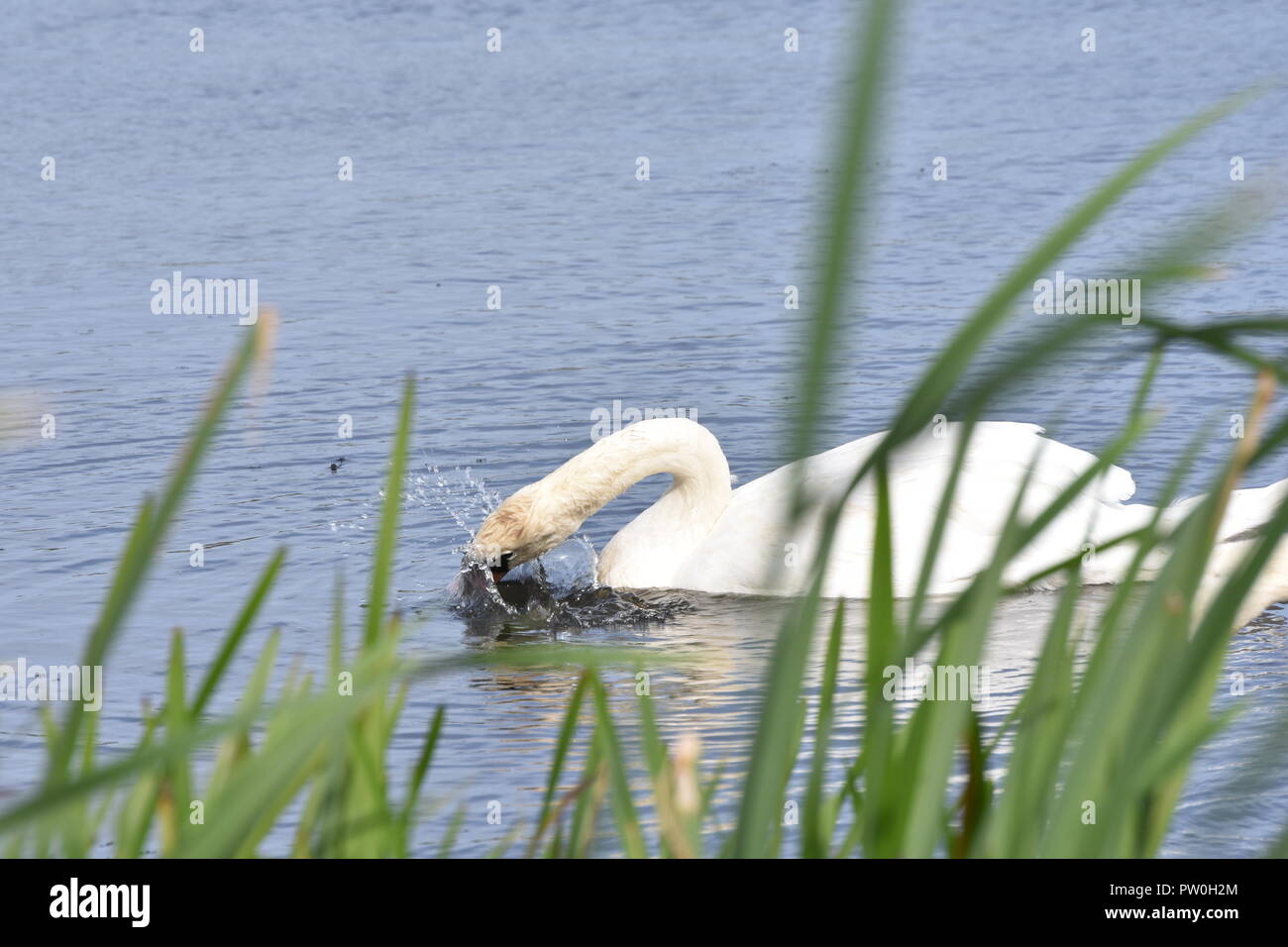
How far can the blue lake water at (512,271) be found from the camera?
605 cm

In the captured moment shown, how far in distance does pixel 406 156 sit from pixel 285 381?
637cm

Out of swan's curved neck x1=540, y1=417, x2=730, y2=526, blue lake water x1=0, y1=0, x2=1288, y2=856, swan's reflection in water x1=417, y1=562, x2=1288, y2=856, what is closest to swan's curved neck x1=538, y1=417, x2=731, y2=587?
swan's curved neck x1=540, y1=417, x2=730, y2=526

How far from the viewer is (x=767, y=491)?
7.05 m

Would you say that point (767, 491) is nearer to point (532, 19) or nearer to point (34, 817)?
point (34, 817)

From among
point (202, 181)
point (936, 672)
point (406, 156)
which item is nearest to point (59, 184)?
point (202, 181)

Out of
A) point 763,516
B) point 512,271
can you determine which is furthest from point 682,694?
point 512,271

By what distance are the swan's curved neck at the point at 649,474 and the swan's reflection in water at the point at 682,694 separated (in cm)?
23

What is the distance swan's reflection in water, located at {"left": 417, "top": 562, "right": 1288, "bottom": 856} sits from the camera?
4.71 metres

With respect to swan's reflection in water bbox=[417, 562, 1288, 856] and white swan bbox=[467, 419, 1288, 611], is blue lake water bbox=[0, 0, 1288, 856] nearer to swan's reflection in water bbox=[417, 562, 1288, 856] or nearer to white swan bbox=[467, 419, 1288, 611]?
swan's reflection in water bbox=[417, 562, 1288, 856]

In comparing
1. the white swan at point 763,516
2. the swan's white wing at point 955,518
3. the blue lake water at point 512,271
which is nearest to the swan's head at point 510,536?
the white swan at point 763,516

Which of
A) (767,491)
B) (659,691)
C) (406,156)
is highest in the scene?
(406,156)

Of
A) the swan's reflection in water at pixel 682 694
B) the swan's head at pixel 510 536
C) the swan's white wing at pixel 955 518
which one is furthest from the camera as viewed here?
the swan's head at pixel 510 536

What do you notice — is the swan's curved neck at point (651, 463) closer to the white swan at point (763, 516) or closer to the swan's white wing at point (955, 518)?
the white swan at point (763, 516)

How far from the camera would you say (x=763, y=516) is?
23.3 feet
